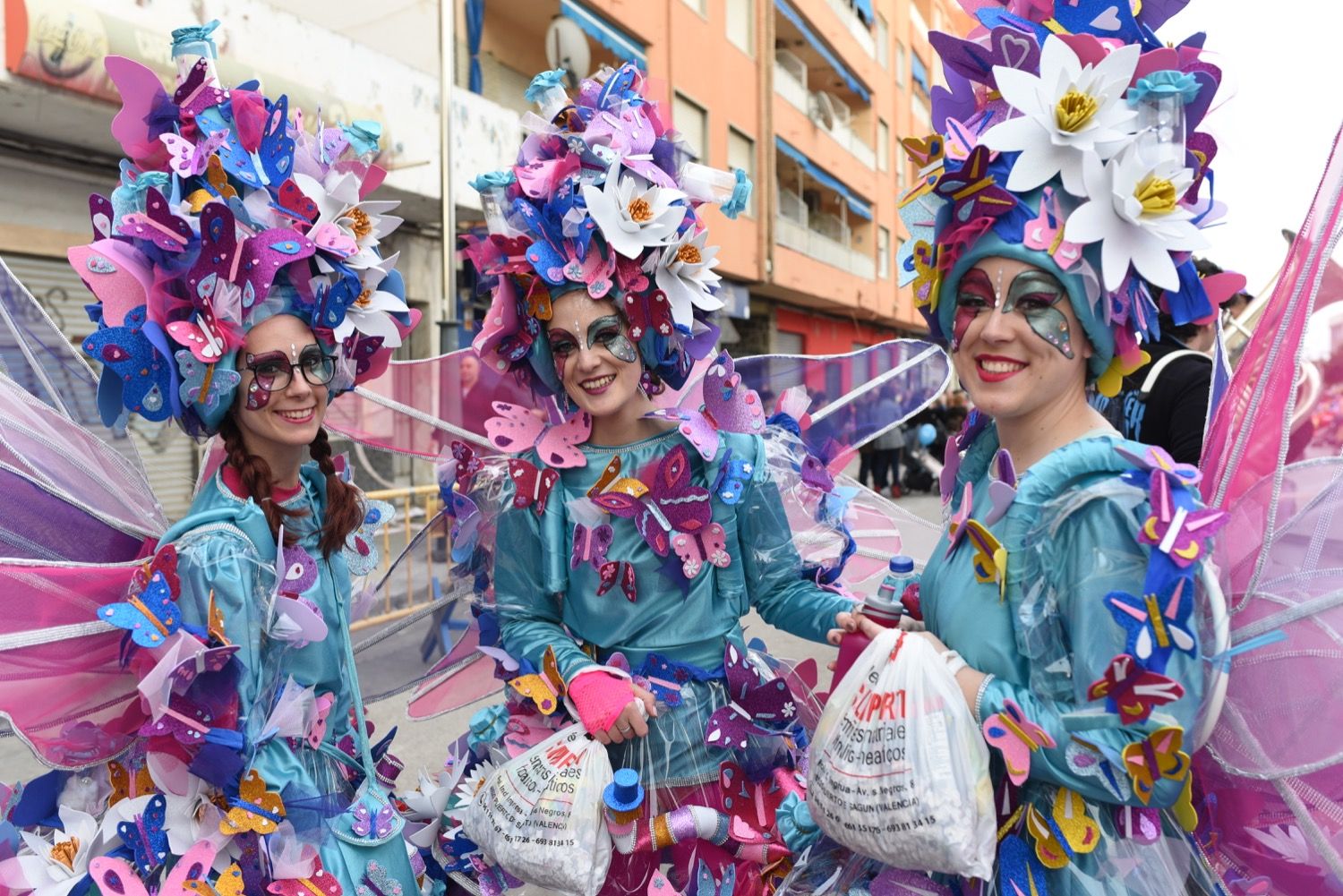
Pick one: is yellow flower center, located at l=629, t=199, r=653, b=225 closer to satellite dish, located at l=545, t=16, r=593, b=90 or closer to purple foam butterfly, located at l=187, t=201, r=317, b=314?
purple foam butterfly, located at l=187, t=201, r=317, b=314

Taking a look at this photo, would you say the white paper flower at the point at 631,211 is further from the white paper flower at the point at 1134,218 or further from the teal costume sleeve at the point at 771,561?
the white paper flower at the point at 1134,218

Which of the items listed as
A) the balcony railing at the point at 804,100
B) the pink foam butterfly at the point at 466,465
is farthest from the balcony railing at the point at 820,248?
the pink foam butterfly at the point at 466,465

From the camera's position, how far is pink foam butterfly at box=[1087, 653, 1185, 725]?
3.90 feet

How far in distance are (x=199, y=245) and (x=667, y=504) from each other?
1.03 m

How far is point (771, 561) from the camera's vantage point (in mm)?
2076

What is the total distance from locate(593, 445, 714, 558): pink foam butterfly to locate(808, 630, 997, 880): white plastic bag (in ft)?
2.17

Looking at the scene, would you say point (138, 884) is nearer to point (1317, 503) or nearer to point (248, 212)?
point (248, 212)

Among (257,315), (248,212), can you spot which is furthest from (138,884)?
(248,212)

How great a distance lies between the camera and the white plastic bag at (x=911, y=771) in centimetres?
123

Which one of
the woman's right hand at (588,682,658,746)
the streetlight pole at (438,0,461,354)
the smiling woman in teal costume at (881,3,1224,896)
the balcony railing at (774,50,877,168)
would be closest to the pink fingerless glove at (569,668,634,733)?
the woman's right hand at (588,682,658,746)

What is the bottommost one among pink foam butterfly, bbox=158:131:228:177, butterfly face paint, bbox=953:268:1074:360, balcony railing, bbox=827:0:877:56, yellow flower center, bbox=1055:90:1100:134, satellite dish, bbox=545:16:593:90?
butterfly face paint, bbox=953:268:1074:360

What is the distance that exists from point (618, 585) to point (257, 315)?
2.94 ft

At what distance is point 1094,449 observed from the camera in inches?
51.8

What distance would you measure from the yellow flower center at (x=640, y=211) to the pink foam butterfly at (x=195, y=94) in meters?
0.84
